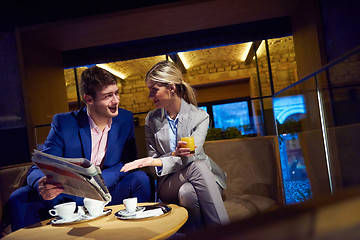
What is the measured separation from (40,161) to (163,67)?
123cm

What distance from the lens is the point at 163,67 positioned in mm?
2178

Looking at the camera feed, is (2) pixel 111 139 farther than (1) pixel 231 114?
No

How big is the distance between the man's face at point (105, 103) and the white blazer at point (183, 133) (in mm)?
283

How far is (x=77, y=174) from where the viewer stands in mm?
1071

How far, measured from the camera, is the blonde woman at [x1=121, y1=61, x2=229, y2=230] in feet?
5.64

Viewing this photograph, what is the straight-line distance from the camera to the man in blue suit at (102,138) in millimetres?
1870

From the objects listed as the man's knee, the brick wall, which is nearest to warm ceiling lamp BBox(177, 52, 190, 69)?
the brick wall

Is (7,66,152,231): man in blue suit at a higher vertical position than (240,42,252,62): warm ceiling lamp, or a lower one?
lower

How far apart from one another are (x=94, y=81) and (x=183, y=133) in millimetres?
714

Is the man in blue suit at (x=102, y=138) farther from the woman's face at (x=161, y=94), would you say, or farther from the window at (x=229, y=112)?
the window at (x=229, y=112)

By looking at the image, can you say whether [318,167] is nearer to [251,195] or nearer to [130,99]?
[251,195]

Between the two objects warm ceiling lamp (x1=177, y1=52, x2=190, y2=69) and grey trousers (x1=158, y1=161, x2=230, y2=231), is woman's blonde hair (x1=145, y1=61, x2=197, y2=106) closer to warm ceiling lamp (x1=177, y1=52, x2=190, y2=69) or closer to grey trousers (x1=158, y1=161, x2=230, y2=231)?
grey trousers (x1=158, y1=161, x2=230, y2=231)

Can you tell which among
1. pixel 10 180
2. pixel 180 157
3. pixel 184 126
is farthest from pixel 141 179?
pixel 10 180

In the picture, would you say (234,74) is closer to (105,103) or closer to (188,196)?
(105,103)
